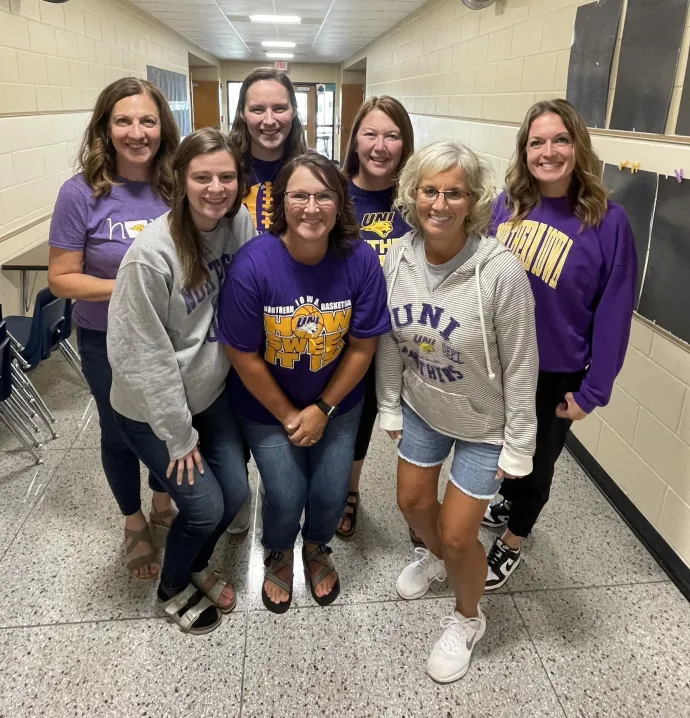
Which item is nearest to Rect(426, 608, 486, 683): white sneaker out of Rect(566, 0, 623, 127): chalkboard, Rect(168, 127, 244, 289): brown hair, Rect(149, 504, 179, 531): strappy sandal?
Rect(149, 504, 179, 531): strappy sandal

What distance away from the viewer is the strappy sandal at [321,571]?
1.84 m

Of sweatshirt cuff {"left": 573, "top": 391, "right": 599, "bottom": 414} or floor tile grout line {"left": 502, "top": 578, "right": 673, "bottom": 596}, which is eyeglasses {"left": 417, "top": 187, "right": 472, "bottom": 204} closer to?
sweatshirt cuff {"left": 573, "top": 391, "right": 599, "bottom": 414}

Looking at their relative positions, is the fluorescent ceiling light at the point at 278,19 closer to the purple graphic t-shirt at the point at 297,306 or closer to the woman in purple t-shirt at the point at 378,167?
the woman in purple t-shirt at the point at 378,167

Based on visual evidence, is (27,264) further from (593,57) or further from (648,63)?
(648,63)

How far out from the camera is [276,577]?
1.84 metres

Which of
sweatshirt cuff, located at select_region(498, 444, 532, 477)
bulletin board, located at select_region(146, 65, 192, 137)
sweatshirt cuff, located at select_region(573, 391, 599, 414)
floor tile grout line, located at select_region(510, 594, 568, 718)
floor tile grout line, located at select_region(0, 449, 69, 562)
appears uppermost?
bulletin board, located at select_region(146, 65, 192, 137)

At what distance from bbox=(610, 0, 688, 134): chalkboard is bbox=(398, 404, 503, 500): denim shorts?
143 centimetres

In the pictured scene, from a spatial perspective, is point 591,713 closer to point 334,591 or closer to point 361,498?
point 334,591

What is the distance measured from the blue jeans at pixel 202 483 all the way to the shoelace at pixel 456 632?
0.71m

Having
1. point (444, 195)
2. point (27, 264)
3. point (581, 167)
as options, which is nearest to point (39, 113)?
point (27, 264)

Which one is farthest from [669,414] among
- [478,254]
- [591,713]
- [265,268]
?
[265,268]

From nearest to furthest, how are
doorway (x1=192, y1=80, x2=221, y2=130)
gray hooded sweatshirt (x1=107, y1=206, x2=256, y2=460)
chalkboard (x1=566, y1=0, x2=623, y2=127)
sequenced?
gray hooded sweatshirt (x1=107, y1=206, x2=256, y2=460), chalkboard (x1=566, y1=0, x2=623, y2=127), doorway (x1=192, y1=80, x2=221, y2=130)

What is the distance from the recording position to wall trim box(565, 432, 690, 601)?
1.97 meters

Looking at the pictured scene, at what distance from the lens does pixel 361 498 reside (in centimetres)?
239
